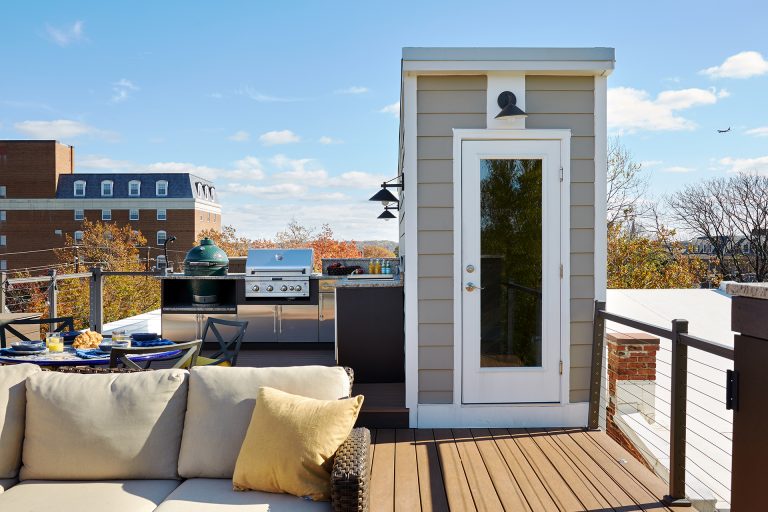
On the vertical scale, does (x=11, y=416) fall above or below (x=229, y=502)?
above

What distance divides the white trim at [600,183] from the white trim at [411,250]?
1351mm

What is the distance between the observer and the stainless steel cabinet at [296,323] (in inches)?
266

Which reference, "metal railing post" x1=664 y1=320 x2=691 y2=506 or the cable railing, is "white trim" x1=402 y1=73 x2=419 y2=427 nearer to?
the cable railing

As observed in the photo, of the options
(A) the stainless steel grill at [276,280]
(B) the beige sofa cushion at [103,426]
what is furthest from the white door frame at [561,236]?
(A) the stainless steel grill at [276,280]

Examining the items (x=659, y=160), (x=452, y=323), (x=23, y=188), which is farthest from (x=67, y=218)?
(x=452, y=323)

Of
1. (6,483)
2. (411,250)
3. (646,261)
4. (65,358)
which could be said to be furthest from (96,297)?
(646,261)

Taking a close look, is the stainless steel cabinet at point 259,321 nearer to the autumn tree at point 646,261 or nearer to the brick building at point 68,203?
the autumn tree at point 646,261

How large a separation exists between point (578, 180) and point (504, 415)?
184cm

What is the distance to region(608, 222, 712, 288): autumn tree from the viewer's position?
1580 centimetres

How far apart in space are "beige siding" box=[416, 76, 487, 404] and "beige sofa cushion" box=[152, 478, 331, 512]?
7.36 feet

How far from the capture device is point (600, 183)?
4.36 metres

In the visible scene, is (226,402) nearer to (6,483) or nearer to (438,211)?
(6,483)

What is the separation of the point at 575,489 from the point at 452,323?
1511 mm

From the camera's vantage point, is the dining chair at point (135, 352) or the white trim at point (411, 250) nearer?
the dining chair at point (135, 352)
